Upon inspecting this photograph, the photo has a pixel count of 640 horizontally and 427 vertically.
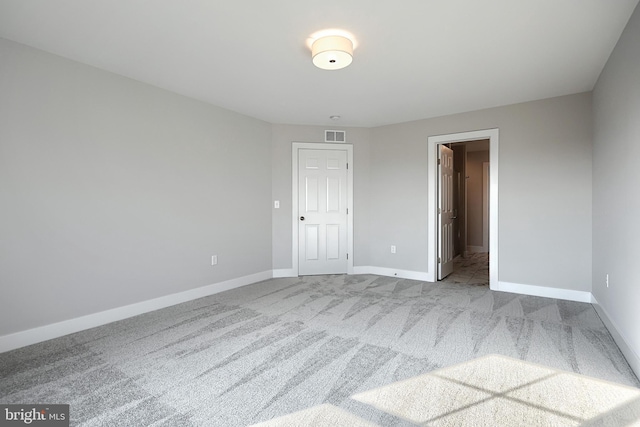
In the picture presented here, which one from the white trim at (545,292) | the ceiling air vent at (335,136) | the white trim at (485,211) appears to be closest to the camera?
the white trim at (545,292)

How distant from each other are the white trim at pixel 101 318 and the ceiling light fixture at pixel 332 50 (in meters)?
2.93

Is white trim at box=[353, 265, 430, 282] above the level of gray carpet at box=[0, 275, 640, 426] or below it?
above

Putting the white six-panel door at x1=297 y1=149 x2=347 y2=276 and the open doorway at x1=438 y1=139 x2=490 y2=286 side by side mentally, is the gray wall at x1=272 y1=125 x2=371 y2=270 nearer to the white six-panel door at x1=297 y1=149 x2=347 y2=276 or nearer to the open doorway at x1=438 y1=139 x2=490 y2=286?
the white six-panel door at x1=297 y1=149 x2=347 y2=276

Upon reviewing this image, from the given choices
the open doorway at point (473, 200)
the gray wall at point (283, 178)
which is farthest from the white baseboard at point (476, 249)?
the gray wall at point (283, 178)

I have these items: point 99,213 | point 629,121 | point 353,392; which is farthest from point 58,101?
point 629,121

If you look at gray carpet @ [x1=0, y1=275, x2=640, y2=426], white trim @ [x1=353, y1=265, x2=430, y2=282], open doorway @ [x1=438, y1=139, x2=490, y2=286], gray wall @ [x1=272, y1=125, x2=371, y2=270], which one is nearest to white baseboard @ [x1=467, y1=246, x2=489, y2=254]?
open doorway @ [x1=438, y1=139, x2=490, y2=286]

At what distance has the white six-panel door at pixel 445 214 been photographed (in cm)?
471

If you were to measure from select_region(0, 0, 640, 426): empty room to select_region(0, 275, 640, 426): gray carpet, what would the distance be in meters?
0.02

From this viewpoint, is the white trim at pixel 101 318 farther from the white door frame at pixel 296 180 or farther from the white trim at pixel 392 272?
the white trim at pixel 392 272

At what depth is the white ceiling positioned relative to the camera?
82.7 inches

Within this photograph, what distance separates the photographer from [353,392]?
6.11 feet

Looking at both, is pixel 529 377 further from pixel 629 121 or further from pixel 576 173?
pixel 576 173

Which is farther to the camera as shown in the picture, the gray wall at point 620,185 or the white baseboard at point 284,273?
the white baseboard at point 284,273

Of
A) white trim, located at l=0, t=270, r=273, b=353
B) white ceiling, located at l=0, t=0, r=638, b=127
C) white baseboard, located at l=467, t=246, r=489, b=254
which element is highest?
white ceiling, located at l=0, t=0, r=638, b=127
